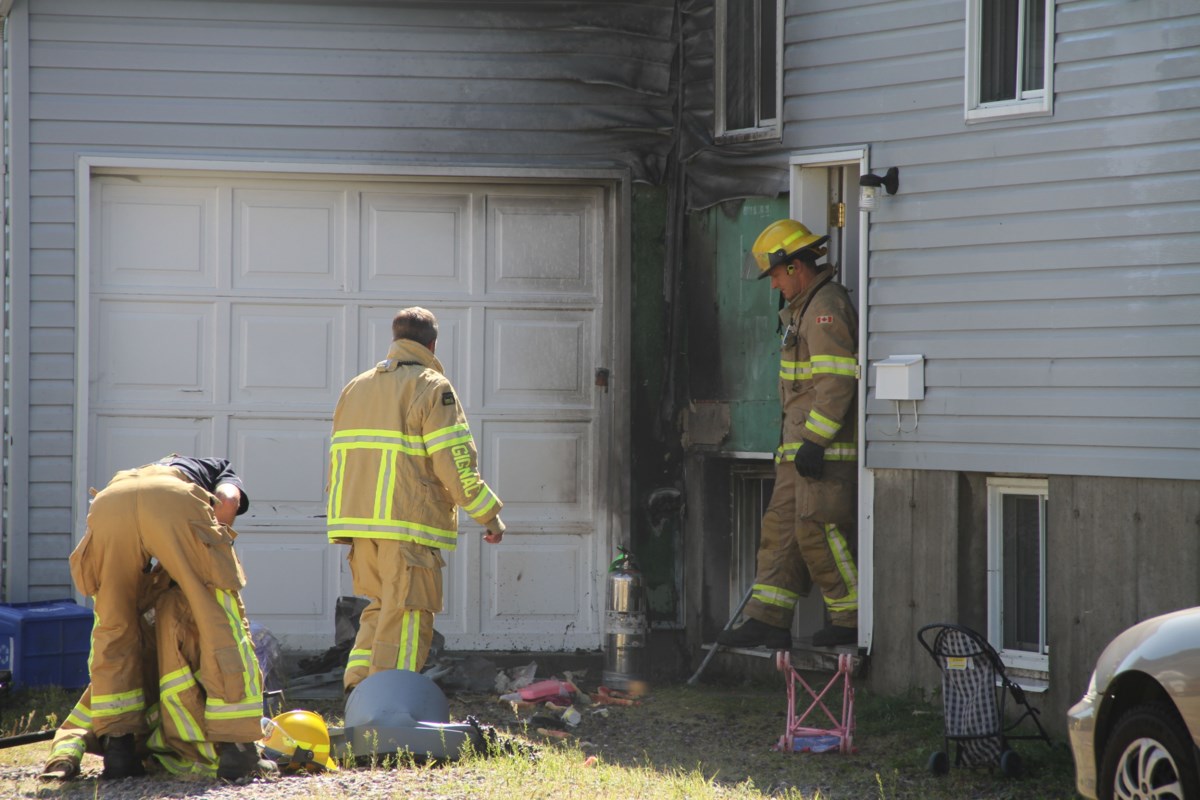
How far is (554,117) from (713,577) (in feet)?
10.2

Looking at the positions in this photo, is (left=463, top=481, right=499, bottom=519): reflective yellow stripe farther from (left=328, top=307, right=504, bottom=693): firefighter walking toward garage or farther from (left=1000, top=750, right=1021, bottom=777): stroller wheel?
(left=1000, top=750, right=1021, bottom=777): stroller wheel

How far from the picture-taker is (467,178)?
31.0ft

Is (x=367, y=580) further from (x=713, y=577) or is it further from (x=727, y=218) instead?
(x=727, y=218)

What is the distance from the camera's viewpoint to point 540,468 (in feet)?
31.6

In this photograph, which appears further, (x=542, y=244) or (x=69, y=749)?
(x=542, y=244)

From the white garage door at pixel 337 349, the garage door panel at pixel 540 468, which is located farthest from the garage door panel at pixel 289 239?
the garage door panel at pixel 540 468

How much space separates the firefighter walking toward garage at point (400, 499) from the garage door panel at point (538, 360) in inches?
84.7

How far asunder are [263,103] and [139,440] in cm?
224

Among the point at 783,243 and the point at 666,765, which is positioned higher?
the point at 783,243

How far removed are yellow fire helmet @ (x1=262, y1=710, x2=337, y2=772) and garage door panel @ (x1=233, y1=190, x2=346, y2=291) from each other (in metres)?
3.73

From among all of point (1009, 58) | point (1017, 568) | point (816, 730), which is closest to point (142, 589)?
point (816, 730)

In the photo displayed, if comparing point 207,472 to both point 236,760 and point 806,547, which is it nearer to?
point 236,760

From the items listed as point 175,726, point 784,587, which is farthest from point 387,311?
point 175,726

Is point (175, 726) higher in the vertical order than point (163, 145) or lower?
lower
